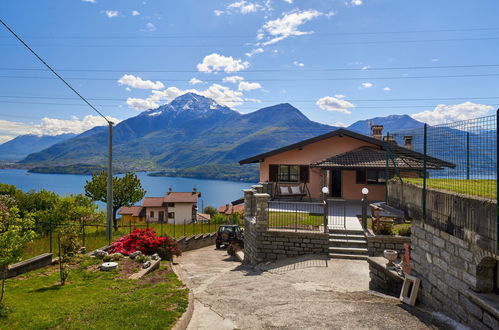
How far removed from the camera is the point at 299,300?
778cm

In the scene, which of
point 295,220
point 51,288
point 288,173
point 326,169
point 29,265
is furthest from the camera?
point 288,173

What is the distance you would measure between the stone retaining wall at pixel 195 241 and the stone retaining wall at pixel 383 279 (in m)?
13.3

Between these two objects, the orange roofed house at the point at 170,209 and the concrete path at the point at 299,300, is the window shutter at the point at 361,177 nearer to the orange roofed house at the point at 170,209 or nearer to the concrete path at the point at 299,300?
the concrete path at the point at 299,300

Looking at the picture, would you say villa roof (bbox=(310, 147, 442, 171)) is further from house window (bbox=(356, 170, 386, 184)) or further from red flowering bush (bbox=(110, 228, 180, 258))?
red flowering bush (bbox=(110, 228, 180, 258))

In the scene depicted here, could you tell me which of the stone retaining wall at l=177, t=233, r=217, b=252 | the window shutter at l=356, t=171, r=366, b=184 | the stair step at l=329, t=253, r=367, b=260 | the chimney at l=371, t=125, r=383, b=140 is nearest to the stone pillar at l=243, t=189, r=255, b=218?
the stair step at l=329, t=253, r=367, b=260

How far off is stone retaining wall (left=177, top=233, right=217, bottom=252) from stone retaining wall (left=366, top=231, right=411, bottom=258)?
11.9 meters

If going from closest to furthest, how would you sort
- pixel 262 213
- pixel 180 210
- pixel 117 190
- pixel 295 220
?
pixel 262 213 < pixel 295 220 < pixel 117 190 < pixel 180 210

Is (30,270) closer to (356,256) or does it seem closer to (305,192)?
(356,256)

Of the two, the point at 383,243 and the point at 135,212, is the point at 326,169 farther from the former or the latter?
the point at 135,212

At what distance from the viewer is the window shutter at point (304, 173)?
22578mm

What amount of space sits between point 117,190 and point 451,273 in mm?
29454

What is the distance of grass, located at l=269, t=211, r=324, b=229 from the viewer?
1401cm

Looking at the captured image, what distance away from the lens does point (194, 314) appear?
7.12m

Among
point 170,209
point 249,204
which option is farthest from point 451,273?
point 170,209
